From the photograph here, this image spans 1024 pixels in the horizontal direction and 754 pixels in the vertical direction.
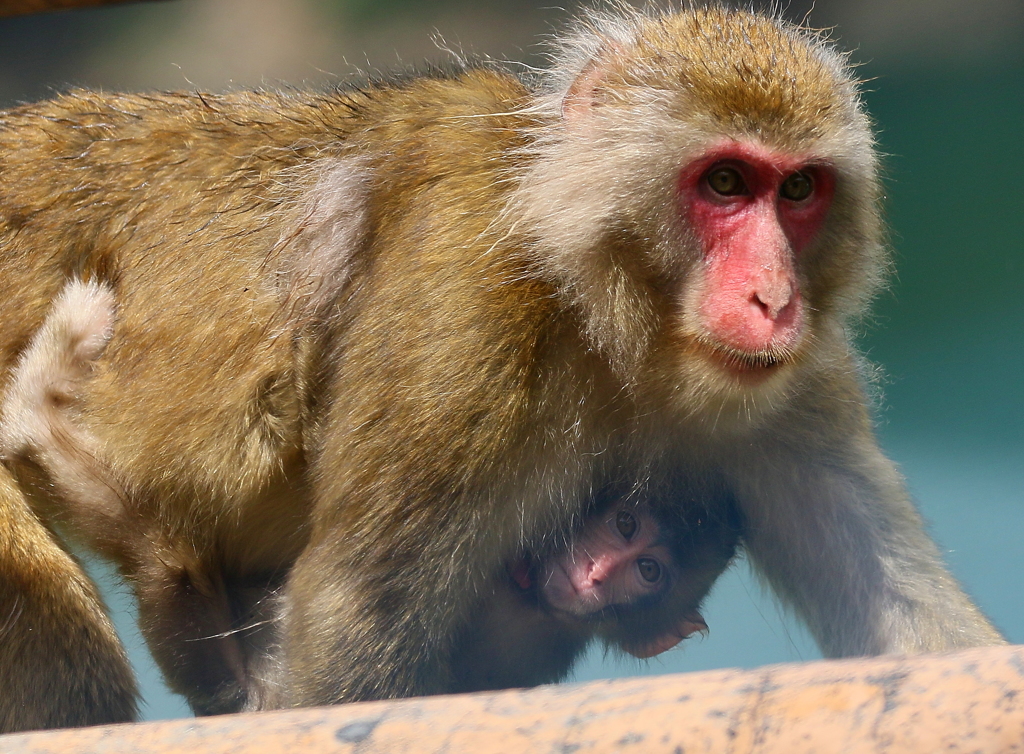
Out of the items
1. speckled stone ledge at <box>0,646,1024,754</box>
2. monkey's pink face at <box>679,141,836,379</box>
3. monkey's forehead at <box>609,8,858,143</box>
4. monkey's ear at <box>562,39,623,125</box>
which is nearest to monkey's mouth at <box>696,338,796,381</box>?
monkey's pink face at <box>679,141,836,379</box>

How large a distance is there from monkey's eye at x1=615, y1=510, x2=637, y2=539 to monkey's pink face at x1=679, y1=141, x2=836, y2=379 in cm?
94

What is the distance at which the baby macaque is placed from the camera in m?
3.46

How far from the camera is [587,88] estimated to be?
3021 millimetres

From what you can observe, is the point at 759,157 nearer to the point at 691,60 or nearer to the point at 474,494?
the point at 691,60

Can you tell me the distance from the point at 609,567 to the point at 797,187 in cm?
128

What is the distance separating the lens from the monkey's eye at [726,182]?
278 cm

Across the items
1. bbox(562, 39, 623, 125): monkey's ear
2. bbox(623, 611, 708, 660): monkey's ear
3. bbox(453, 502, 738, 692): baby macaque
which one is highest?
bbox(562, 39, 623, 125): monkey's ear

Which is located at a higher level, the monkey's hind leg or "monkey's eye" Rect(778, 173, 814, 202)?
"monkey's eye" Rect(778, 173, 814, 202)

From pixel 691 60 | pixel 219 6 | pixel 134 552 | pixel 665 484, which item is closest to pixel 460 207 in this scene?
pixel 691 60

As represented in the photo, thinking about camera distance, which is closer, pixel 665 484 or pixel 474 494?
pixel 474 494

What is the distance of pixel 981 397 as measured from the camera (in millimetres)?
5914

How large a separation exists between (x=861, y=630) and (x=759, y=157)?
4.45ft

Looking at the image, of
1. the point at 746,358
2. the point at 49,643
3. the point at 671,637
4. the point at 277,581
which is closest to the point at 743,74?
the point at 746,358

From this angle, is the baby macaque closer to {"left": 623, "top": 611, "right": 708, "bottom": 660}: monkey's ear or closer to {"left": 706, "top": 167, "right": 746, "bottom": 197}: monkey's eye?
{"left": 623, "top": 611, "right": 708, "bottom": 660}: monkey's ear
